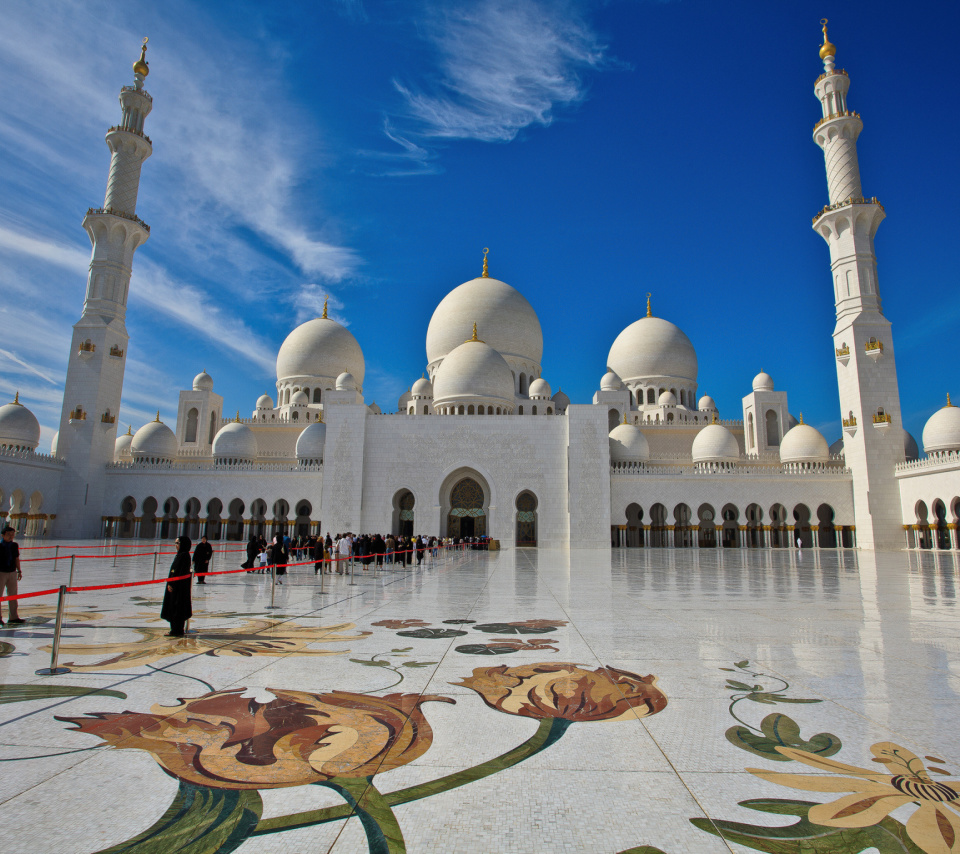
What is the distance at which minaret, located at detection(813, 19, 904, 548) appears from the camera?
24156 mm

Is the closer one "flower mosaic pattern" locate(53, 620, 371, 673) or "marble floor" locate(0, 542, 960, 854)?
"marble floor" locate(0, 542, 960, 854)

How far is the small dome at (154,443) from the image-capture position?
29500 millimetres

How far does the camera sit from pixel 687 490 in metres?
26.4

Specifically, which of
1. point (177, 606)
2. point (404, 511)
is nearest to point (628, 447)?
point (404, 511)

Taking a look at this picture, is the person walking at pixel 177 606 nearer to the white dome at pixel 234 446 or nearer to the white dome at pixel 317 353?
the white dome at pixel 234 446

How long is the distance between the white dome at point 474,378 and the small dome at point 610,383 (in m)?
7.53

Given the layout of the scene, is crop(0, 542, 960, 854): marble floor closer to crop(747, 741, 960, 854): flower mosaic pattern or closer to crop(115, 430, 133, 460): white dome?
crop(747, 741, 960, 854): flower mosaic pattern

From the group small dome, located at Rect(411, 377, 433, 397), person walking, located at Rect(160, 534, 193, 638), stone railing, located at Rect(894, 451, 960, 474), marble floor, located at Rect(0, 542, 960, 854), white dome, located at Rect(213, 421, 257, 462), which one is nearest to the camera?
marble floor, located at Rect(0, 542, 960, 854)

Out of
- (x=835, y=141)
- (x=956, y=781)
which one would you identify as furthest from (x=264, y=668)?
(x=835, y=141)

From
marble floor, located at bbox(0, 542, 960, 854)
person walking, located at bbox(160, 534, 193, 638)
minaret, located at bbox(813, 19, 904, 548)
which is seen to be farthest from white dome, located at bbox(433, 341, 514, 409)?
person walking, located at bbox(160, 534, 193, 638)

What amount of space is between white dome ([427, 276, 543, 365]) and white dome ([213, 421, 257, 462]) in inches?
419

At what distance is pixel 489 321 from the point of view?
32781 millimetres

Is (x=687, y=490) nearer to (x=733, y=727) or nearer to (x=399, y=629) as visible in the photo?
(x=399, y=629)

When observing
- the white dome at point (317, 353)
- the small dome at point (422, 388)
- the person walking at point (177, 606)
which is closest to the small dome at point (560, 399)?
the small dome at point (422, 388)
